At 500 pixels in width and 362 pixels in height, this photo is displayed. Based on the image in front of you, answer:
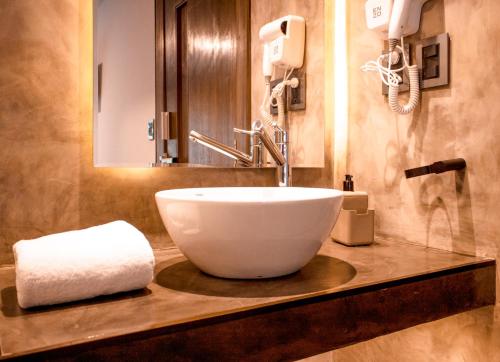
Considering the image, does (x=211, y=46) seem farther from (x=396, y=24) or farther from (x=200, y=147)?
(x=396, y=24)

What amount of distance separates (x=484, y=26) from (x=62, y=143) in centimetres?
98

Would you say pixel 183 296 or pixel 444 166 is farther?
pixel 444 166

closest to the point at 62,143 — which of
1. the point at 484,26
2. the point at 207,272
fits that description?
the point at 207,272

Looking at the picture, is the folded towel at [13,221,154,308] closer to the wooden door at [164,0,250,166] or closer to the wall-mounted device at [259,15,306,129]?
the wooden door at [164,0,250,166]

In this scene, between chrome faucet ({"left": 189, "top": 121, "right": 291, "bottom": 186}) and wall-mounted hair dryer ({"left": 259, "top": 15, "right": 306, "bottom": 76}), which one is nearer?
chrome faucet ({"left": 189, "top": 121, "right": 291, "bottom": 186})

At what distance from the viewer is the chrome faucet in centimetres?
111

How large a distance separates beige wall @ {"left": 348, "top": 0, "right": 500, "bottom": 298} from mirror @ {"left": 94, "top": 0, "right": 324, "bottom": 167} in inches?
6.0

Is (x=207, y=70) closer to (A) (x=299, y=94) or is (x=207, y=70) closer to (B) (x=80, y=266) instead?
(A) (x=299, y=94)

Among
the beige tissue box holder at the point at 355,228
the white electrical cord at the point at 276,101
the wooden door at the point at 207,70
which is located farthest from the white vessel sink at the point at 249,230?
the white electrical cord at the point at 276,101

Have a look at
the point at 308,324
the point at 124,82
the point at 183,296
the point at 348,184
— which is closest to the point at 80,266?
the point at 183,296

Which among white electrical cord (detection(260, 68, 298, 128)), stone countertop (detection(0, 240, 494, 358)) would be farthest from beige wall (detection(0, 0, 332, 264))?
white electrical cord (detection(260, 68, 298, 128))

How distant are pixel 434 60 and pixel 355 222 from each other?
45 centimetres

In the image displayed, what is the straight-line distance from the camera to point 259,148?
1189 mm

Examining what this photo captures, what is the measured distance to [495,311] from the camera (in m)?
0.92
